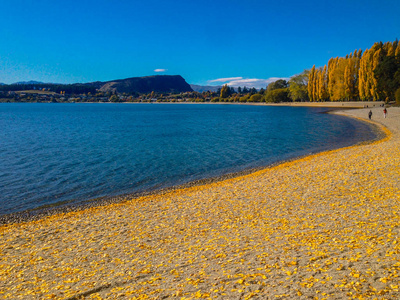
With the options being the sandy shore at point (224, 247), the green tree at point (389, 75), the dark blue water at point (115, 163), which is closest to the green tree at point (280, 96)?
the green tree at point (389, 75)

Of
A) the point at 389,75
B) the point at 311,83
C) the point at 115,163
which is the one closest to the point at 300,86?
the point at 311,83

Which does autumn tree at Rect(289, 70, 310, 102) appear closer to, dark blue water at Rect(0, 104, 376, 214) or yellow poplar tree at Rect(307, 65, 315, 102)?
yellow poplar tree at Rect(307, 65, 315, 102)

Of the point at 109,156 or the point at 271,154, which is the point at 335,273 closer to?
the point at 271,154

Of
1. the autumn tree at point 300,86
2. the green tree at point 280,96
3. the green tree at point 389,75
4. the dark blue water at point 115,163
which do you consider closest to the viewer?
the dark blue water at point 115,163

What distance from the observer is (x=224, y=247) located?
31.1 feet

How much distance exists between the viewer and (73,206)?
56.3 ft

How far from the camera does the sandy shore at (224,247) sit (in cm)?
700

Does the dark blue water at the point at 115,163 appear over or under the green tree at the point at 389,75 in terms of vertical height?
under

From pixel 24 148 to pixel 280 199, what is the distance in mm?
35352

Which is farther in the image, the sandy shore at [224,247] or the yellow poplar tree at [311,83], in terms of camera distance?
the yellow poplar tree at [311,83]

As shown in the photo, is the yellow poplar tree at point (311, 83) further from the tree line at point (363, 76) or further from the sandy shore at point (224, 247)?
the sandy shore at point (224, 247)

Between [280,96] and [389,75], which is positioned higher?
[389,75]

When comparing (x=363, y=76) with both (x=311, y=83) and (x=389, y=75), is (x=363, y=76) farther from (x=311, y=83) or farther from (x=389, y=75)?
(x=311, y=83)

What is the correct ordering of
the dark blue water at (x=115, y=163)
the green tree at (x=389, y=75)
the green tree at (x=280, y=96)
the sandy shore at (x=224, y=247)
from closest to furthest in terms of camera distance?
the sandy shore at (x=224, y=247) < the dark blue water at (x=115, y=163) < the green tree at (x=389, y=75) < the green tree at (x=280, y=96)
